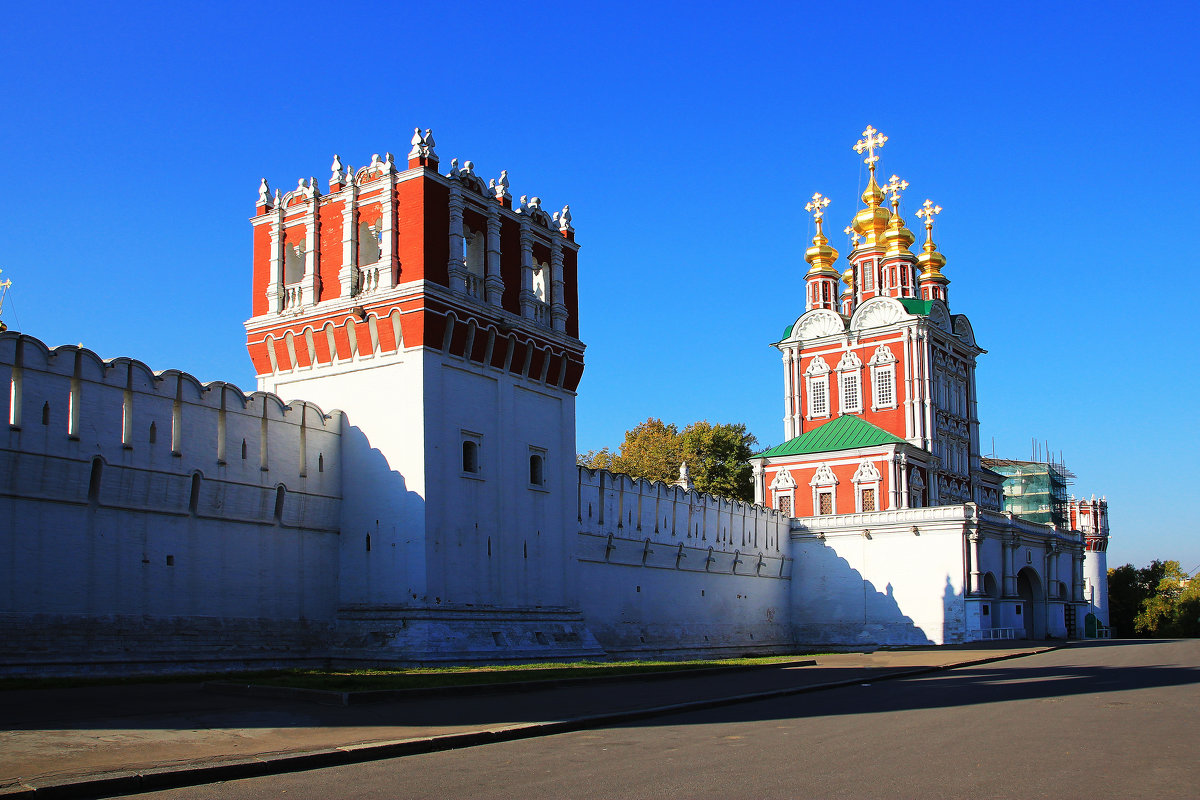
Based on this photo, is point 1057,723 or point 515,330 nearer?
point 1057,723

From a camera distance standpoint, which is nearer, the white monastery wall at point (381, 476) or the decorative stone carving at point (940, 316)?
the white monastery wall at point (381, 476)

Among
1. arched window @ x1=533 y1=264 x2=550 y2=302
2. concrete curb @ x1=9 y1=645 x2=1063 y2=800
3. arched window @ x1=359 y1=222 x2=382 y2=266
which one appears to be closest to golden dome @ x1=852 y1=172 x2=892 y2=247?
arched window @ x1=533 y1=264 x2=550 y2=302

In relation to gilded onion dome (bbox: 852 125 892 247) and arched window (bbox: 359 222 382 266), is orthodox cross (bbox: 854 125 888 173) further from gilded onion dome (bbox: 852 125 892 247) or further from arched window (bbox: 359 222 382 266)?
arched window (bbox: 359 222 382 266)

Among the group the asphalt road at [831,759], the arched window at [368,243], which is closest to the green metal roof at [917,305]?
the arched window at [368,243]

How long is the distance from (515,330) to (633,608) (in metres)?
10.8

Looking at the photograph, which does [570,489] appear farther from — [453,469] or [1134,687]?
[1134,687]

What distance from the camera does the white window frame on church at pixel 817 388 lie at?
5622cm

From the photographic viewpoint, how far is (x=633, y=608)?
33.8m

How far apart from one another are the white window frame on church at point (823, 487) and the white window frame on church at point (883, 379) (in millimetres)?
5298

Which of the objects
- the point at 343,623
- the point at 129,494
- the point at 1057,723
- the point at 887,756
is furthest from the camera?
the point at 343,623

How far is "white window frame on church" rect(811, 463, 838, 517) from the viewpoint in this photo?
168ft

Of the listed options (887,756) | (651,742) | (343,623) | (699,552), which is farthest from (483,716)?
(699,552)

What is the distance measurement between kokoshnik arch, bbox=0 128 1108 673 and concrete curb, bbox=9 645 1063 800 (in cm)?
1018

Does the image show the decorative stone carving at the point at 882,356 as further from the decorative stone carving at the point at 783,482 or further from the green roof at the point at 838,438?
the decorative stone carving at the point at 783,482
